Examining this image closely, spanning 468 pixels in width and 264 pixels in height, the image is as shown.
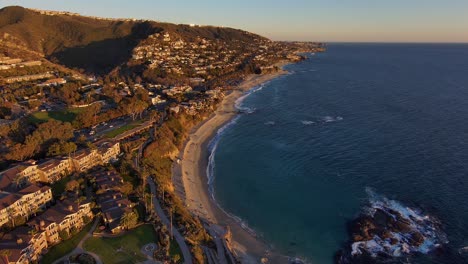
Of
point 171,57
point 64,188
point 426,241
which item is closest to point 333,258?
point 426,241

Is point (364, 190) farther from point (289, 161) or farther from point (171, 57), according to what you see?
point (171, 57)

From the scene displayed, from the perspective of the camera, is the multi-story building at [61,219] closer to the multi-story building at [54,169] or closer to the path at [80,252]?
the path at [80,252]

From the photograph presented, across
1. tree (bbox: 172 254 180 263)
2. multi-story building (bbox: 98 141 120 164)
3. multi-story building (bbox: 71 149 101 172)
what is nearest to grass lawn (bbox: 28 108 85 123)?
multi-story building (bbox: 98 141 120 164)

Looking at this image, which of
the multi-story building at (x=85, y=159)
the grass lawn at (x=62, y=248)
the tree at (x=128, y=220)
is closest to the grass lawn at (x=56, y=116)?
the multi-story building at (x=85, y=159)

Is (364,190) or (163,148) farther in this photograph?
(163,148)

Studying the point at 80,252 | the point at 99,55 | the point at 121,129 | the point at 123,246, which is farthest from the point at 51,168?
the point at 99,55

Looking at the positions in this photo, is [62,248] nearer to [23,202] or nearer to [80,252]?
[80,252]

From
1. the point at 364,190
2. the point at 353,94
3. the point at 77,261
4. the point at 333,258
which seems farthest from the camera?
the point at 353,94
